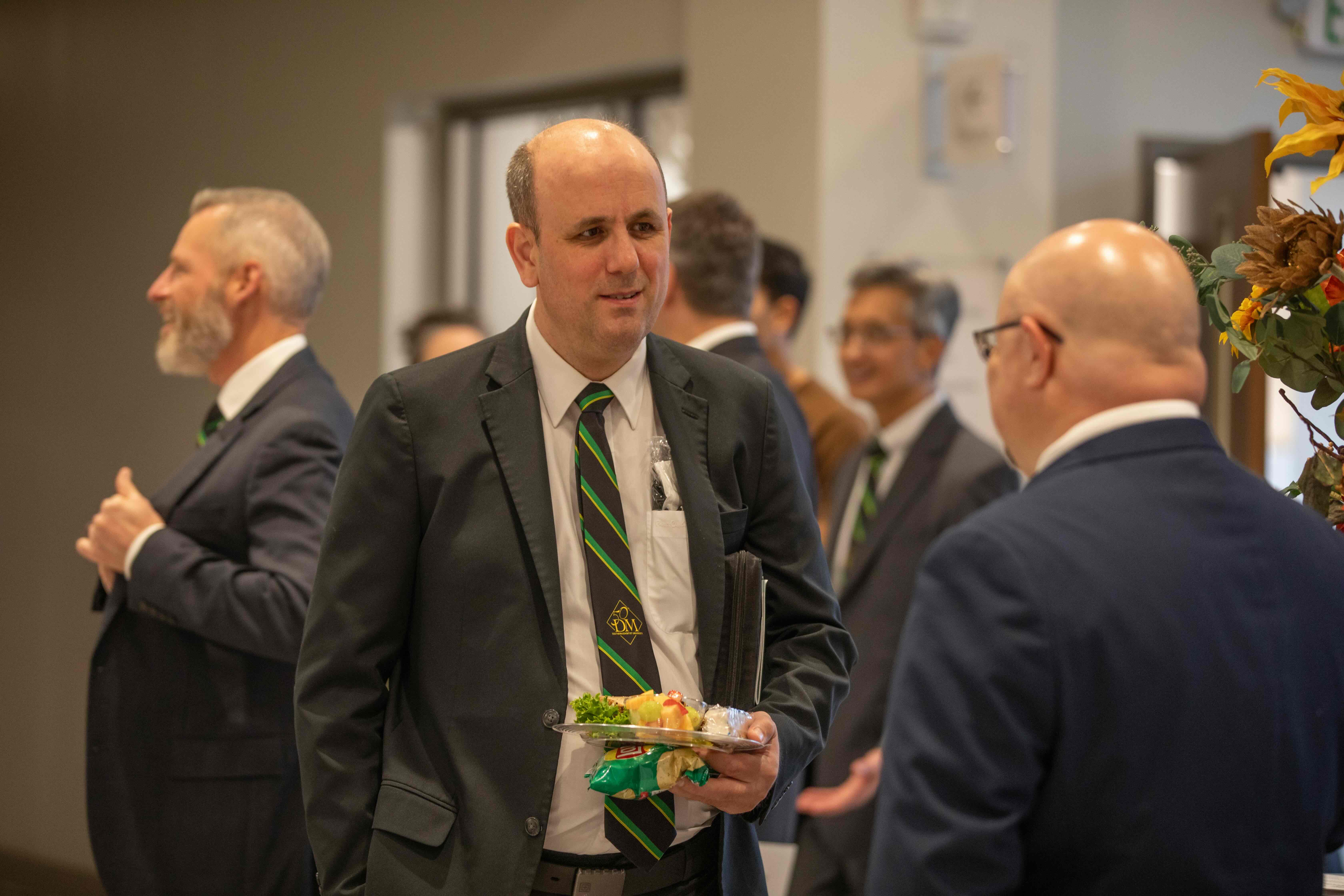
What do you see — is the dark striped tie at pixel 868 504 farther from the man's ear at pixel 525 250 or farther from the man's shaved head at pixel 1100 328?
the man's shaved head at pixel 1100 328

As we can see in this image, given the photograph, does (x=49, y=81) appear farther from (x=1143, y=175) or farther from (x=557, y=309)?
(x=557, y=309)

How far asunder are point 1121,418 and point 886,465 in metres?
2.07

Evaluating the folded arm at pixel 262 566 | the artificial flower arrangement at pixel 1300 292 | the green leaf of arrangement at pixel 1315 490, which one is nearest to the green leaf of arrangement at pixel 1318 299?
the artificial flower arrangement at pixel 1300 292

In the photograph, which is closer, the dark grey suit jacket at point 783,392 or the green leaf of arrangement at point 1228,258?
the green leaf of arrangement at point 1228,258

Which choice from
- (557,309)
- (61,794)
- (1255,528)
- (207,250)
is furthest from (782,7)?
(61,794)

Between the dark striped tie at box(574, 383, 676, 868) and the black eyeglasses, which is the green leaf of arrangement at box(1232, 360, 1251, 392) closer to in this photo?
the black eyeglasses

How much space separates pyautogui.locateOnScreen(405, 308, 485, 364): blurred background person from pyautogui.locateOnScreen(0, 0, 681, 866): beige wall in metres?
1.40

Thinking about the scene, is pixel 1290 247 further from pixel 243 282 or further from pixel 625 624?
pixel 243 282

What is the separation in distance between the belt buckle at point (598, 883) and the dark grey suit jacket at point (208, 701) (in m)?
0.95

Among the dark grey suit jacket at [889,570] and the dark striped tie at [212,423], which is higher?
the dark striped tie at [212,423]

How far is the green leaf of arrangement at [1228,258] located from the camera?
171 cm

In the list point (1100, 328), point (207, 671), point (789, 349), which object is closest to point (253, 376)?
point (207, 671)

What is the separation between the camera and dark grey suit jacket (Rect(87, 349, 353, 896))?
2.36m

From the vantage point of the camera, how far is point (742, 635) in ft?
5.48
